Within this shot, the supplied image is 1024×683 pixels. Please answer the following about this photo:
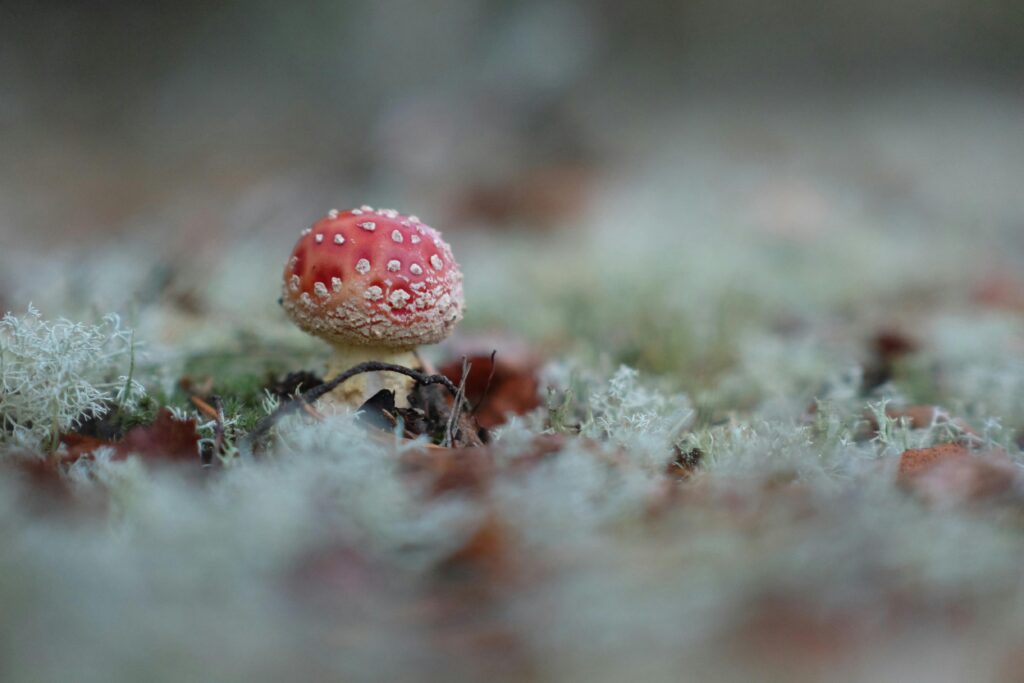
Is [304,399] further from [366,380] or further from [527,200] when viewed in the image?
[527,200]

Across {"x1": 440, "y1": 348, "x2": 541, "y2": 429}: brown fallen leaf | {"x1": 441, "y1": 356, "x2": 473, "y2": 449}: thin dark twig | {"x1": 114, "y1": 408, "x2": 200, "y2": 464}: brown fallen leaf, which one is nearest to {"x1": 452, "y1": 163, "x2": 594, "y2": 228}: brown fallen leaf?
{"x1": 440, "y1": 348, "x2": 541, "y2": 429}: brown fallen leaf

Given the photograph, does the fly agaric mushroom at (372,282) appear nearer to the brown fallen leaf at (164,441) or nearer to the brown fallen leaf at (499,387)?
the brown fallen leaf at (499,387)

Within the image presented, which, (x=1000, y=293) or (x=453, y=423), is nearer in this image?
(x=453, y=423)

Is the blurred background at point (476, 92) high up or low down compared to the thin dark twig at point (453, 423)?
up

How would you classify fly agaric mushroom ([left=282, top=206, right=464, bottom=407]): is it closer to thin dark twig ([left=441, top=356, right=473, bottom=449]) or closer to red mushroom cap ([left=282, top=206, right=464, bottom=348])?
red mushroom cap ([left=282, top=206, right=464, bottom=348])

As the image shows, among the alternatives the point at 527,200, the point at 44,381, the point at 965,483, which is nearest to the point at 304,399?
the point at 44,381

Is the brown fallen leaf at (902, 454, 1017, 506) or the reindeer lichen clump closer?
the brown fallen leaf at (902, 454, 1017, 506)

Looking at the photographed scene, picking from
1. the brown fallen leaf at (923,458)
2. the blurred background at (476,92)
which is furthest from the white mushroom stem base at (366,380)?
the blurred background at (476,92)
